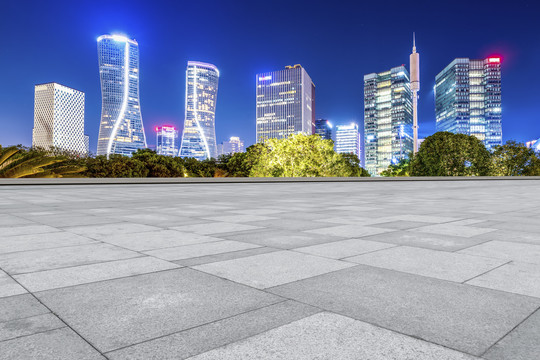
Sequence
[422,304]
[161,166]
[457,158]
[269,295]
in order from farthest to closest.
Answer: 1. [457,158]
2. [161,166]
3. [269,295]
4. [422,304]

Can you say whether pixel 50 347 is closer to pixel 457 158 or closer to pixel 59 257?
pixel 59 257

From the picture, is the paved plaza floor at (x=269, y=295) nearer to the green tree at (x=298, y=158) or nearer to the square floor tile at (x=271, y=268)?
the square floor tile at (x=271, y=268)

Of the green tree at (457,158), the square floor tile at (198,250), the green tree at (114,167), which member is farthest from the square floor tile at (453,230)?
the green tree at (457,158)

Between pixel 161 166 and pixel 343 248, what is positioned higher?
pixel 161 166

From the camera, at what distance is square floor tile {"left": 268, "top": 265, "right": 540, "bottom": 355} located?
225 cm

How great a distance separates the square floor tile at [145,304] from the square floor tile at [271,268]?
0.67 feet

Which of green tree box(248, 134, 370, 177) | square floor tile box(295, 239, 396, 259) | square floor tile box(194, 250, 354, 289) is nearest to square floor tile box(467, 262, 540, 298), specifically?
square floor tile box(194, 250, 354, 289)

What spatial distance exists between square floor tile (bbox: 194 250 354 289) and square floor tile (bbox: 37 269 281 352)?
0.67ft

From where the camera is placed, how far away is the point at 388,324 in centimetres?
237

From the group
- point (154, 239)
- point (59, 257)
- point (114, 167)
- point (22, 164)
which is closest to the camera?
point (59, 257)

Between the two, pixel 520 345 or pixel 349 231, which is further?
pixel 349 231

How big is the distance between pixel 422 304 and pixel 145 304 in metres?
1.95

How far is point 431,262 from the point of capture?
13.1 ft

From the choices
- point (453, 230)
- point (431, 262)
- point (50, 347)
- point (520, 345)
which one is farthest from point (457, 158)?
point (50, 347)
